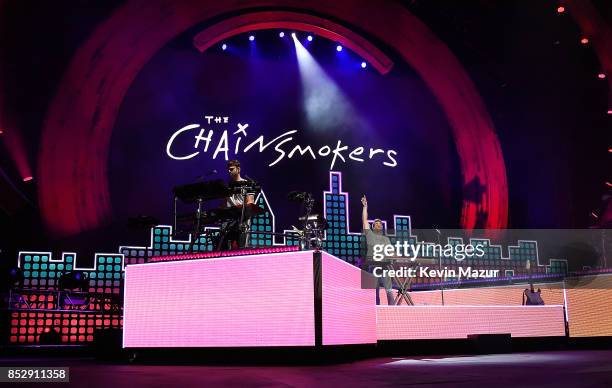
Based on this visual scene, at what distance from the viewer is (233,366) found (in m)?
4.57

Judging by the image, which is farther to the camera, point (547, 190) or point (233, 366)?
point (547, 190)

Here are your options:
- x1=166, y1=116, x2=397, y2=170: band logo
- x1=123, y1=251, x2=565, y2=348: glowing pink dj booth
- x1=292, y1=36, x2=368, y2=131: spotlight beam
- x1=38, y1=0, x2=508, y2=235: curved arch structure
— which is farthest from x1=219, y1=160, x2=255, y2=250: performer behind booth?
x1=292, y1=36, x2=368, y2=131: spotlight beam

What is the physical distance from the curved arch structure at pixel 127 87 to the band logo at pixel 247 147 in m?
1.51

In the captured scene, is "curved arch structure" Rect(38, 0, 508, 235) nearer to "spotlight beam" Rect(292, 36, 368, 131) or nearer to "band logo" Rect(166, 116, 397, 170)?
"spotlight beam" Rect(292, 36, 368, 131)

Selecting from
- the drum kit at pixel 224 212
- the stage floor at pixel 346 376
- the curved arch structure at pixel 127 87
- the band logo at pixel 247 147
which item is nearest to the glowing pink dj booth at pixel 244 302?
the stage floor at pixel 346 376

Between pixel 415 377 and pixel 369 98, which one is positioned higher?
pixel 369 98

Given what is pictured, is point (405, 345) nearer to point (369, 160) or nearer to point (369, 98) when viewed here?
point (369, 160)

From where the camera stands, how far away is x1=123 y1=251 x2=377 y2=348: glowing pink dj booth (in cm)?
460

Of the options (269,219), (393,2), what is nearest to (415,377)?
(269,219)

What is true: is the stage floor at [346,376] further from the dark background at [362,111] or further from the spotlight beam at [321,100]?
the spotlight beam at [321,100]

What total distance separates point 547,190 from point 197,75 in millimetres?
8651

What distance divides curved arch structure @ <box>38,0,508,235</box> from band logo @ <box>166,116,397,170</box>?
59.3 inches

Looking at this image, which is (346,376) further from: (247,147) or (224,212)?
(247,147)

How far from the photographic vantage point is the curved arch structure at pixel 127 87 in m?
9.85
